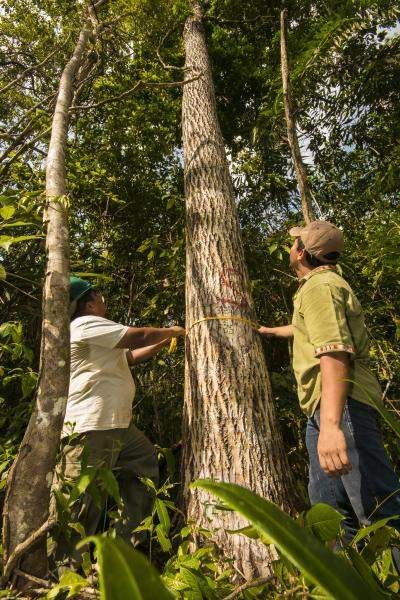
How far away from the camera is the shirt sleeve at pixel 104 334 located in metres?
2.48

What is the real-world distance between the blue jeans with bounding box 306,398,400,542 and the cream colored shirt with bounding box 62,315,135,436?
1.24 m

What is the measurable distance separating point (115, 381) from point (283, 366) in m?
2.08

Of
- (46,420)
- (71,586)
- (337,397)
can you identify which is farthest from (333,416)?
(46,420)

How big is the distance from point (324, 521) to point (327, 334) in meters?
0.85

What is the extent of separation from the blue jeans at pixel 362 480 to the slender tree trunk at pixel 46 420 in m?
1.16

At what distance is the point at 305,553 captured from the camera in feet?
1.47

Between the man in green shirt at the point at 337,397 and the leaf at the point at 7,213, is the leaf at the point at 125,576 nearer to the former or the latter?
the man in green shirt at the point at 337,397

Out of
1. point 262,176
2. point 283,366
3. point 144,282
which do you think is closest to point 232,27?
point 262,176

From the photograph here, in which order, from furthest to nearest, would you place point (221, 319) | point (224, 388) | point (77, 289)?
1. point (77, 289)
2. point (221, 319)
3. point (224, 388)

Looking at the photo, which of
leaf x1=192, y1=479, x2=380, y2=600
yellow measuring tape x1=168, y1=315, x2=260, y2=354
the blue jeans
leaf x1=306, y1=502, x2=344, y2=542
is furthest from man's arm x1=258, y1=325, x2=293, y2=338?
leaf x1=192, y1=479, x2=380, y2=600

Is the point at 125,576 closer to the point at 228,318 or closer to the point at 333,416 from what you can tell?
the point at 333,416

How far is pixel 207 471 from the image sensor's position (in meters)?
2.07

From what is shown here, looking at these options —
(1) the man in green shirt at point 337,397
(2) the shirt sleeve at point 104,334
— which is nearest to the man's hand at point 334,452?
(1) the man in green shirt at point 337,397

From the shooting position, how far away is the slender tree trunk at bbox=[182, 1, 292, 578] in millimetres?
1983
